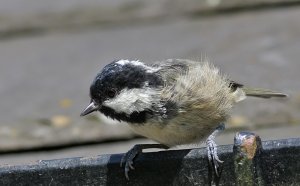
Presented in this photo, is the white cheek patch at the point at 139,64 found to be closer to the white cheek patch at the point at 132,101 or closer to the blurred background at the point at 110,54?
the white cheek patch at the point at 132,101

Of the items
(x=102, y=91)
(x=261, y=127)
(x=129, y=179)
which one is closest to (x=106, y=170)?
(x=129, y=179)

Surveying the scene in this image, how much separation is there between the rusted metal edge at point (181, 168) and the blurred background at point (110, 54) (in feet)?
3.28

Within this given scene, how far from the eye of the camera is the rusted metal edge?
5.97ft

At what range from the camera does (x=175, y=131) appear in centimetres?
282

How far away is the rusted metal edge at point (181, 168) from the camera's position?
5.97 feet

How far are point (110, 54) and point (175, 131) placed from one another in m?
1.31

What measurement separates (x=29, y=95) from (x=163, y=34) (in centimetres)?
83

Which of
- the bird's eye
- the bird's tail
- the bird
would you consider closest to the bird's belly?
the bird

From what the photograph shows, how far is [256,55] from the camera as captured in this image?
12.5 ft

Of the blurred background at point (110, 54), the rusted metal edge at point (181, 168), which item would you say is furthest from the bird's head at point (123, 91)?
the rusted metal edge at point (181, 168)

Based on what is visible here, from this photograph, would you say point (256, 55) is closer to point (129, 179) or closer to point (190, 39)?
point (190, 39)

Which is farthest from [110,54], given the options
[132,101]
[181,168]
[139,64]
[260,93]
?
[181,168]

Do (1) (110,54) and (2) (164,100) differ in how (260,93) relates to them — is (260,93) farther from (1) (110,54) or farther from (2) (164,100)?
(1) (110,54)

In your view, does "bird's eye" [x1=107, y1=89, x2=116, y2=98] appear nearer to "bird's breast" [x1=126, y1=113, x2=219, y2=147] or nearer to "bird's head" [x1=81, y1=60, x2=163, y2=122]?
"bird's head" [x1=81, y1=60, x2=163, y2=122]
